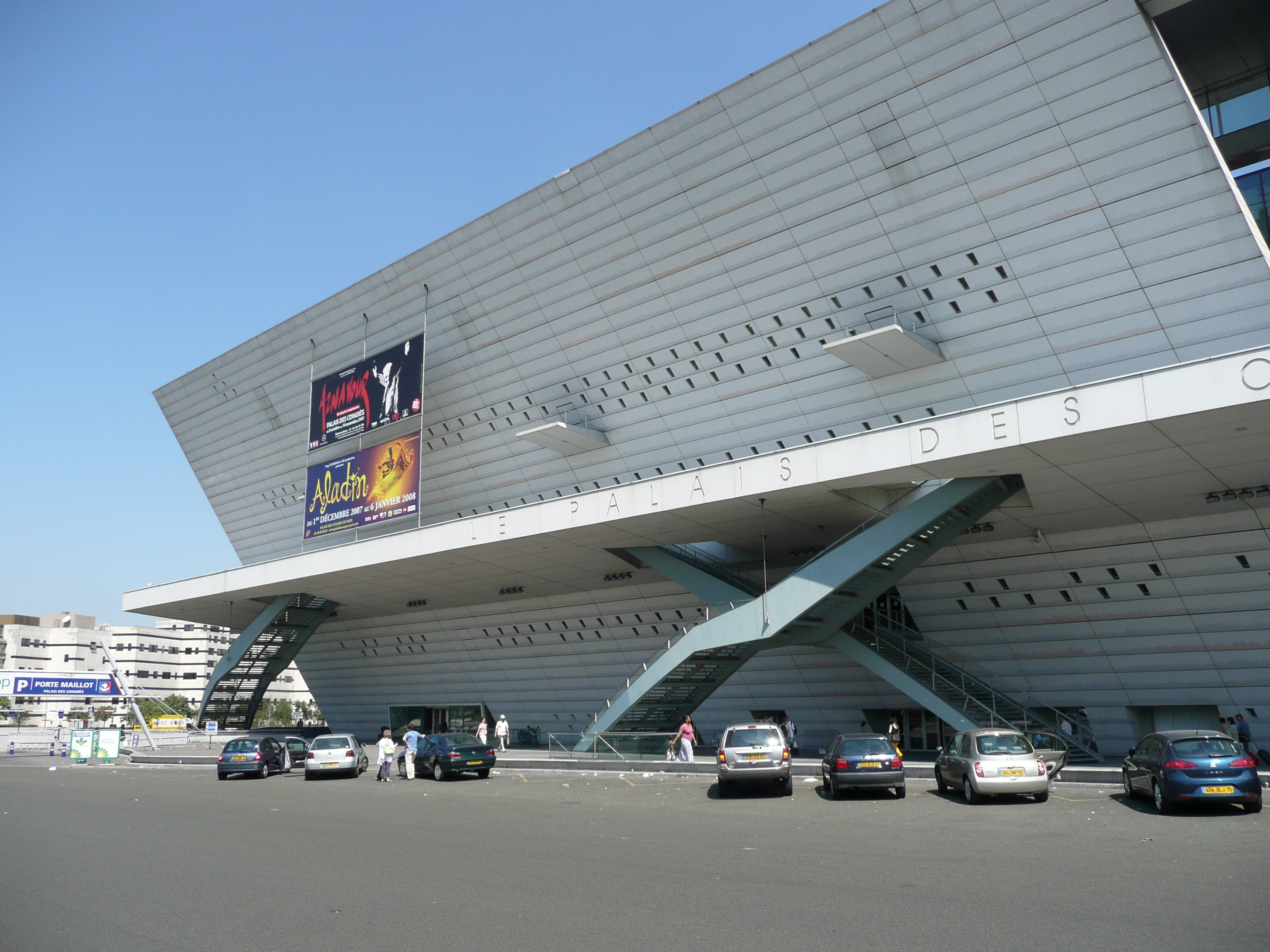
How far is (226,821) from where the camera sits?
14.2 m

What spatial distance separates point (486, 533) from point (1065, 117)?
63.1 feet

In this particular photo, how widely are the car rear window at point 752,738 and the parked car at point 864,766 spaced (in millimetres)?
1082

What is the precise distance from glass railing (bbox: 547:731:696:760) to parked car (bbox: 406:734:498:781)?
9.44ft

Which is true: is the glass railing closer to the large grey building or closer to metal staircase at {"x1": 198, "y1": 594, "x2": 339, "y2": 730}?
the large grey building

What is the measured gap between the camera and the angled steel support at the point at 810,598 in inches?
876

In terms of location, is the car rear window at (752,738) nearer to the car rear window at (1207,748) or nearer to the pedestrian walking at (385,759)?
the car rear window at (1207,748)

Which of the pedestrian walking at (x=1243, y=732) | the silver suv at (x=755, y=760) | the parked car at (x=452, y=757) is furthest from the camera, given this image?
the parked car at (x=452, y=757)

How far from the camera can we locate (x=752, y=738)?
17203 millimetres

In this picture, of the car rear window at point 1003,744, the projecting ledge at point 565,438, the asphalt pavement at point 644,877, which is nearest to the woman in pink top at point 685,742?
the asphalt pavement at point 644,877

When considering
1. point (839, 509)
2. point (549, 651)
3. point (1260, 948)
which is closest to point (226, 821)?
point (1260, 948)

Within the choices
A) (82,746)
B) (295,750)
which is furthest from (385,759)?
(82,746)

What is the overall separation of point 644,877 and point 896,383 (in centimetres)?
1855

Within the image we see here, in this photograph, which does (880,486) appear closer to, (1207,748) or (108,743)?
(1207,748)

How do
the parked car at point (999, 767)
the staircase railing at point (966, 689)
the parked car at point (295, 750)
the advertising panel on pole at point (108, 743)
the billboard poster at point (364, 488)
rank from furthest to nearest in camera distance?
the billboard poster at point (364, 488)
the advertising panel on pole at point (108, 743)
the parked car at point (295, 750)
the staircase railing at point (966, 689)
the parked car at point (999, 767)
